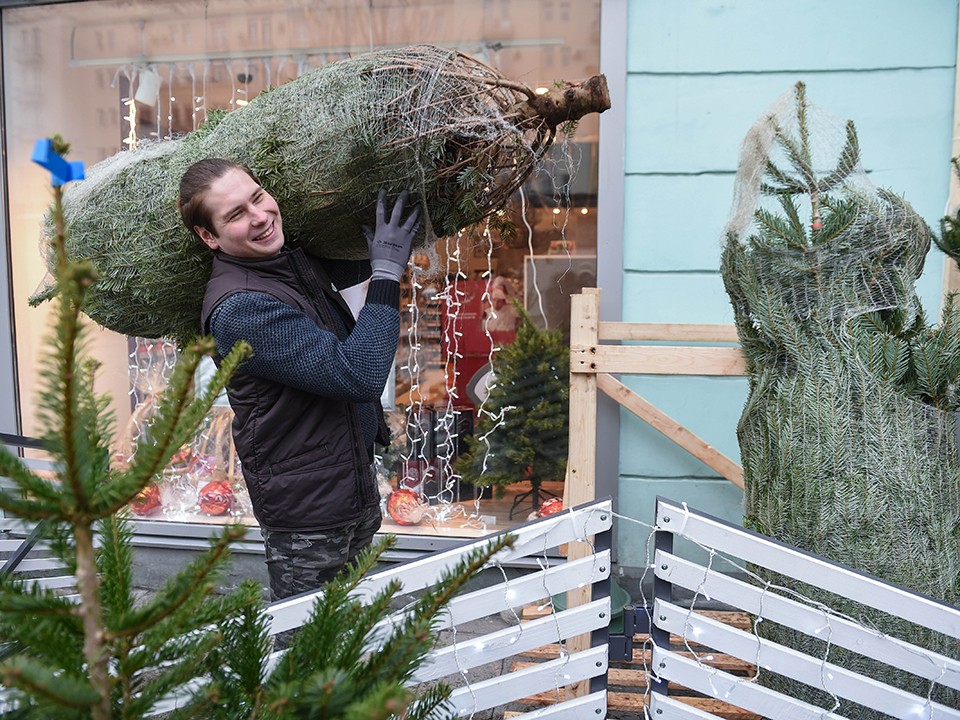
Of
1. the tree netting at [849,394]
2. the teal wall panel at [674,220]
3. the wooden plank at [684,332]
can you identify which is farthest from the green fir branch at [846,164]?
the teal wall panel at [674,220]

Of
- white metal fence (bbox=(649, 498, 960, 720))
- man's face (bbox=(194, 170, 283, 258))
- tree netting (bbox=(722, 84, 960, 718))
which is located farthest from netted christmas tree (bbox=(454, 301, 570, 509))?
man's face (bbox=(194, 170, 283, 258))

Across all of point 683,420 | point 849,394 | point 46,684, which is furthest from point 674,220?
point 46,684

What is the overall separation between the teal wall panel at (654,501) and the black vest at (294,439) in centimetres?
173

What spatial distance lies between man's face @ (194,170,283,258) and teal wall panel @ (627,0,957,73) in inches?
80.2

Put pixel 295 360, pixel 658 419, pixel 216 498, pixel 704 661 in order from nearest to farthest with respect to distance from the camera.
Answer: pixel 295 360 → pixel 704 661 → pixel 658 419 → pixel 216 498

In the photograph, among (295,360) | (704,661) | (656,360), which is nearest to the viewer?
(295,360)

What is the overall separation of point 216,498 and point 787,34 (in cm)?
330

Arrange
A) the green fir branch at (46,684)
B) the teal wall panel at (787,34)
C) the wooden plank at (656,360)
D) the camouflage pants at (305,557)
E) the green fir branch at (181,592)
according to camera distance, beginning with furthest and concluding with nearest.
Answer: the teal wall panel at (787,34) < the wooden plank at (656,360) < the camouflage pants at (305,557) < the green fir branch at (181,592) < the green fir branch at (46,684)

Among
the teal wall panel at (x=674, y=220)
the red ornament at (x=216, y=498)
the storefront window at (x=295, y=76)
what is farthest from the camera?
the red ornament at (x=216, y=498)

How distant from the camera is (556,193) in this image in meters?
3.19

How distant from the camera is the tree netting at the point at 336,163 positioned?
1.54 m

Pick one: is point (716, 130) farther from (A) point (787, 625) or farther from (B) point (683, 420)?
(A) point (787, 625)

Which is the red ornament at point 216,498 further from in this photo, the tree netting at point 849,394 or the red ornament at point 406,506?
the tree netting at point 849,394

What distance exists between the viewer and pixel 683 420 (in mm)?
3121
